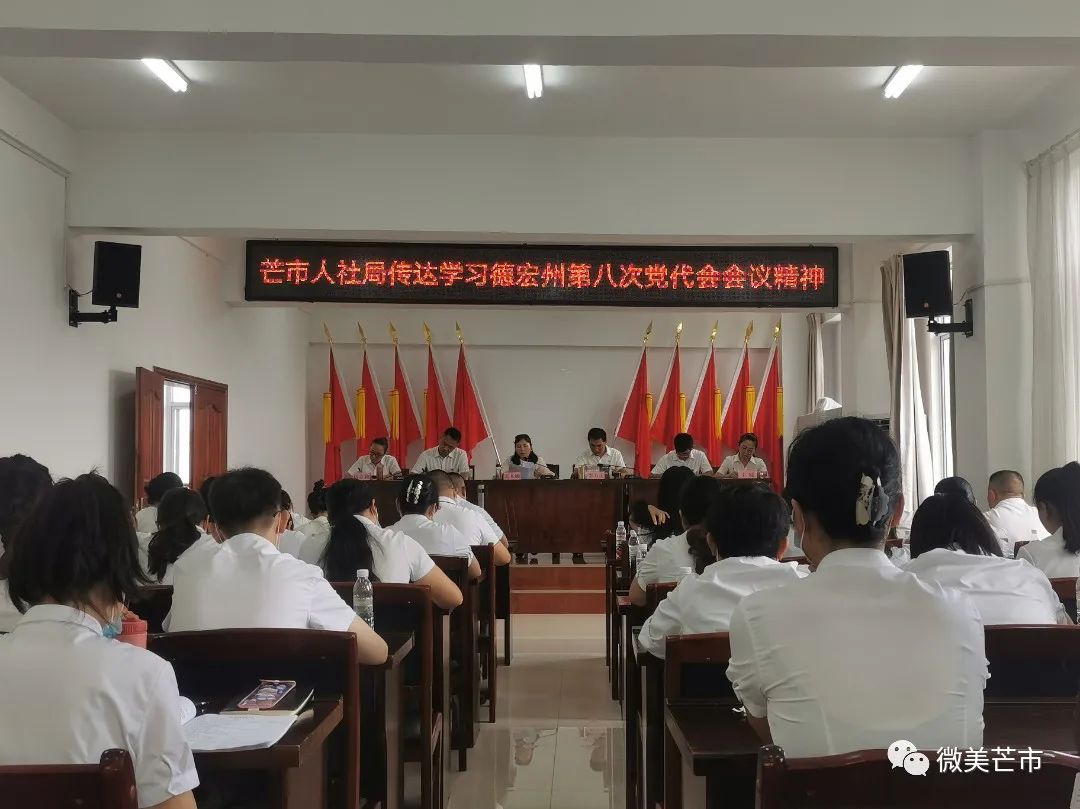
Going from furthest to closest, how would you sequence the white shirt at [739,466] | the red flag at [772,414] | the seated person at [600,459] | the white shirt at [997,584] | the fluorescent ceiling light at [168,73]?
the red flag at [772,414], the white shirt at [739,466], the seated person at [600,459], the fluorescent ceiling light at [168,73], the white shirt at [997,584]

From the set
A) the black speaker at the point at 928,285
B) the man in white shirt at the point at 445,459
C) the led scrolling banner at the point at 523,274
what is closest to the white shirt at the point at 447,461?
the man in white shirt at the point at 445,459

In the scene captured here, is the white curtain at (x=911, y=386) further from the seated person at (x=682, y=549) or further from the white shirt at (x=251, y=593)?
the white shirt at (x=251, y=593)

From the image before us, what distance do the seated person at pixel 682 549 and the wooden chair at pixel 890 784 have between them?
2210mm

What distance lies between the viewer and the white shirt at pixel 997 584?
96.2 inches

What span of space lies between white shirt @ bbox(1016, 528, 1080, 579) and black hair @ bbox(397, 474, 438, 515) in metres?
2.38

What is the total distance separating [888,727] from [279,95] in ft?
16.3

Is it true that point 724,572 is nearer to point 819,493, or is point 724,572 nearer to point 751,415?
point 819,493

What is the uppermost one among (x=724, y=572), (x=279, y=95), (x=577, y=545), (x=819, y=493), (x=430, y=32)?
(x=279, y=95)

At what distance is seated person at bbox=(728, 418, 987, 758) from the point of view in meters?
1.37

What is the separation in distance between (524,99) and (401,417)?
6.08 metres

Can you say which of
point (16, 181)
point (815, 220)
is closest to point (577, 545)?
point (815, 220)

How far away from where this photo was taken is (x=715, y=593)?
7.61 feet

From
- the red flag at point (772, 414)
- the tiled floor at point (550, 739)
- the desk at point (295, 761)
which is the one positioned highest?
the red flag at point (772, 414)

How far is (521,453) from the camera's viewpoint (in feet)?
29.6
